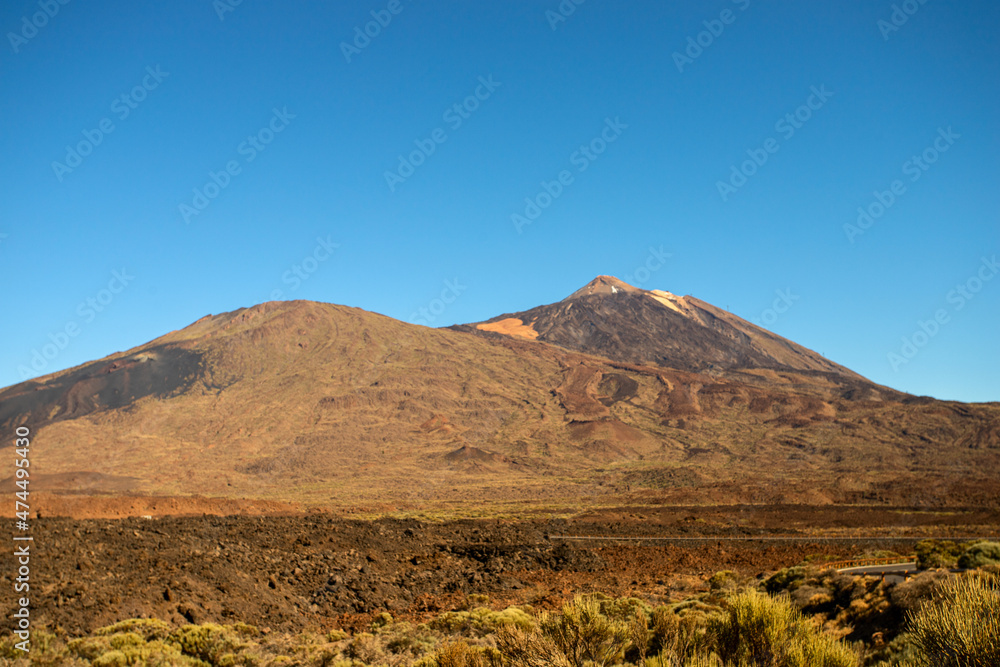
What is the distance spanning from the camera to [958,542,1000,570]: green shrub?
16.6 meters

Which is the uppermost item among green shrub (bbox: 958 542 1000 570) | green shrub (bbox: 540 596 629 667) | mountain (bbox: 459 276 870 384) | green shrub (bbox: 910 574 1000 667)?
mountain (bbox: 459 276 870 384)

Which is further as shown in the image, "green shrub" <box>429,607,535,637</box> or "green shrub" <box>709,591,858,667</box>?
"green shrub" <box>429,607,535,637</box>

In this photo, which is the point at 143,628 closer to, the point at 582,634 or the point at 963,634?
the point at 582,634

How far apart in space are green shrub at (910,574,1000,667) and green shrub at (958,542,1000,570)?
13018mm

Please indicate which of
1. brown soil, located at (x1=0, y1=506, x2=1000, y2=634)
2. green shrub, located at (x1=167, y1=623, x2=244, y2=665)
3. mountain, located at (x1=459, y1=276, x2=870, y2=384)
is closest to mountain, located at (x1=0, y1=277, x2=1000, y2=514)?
mountain, located at (x1=459, y1=276, x2=870, y2=384)

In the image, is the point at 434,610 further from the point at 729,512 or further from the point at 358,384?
the point at 358,384

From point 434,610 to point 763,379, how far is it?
125m

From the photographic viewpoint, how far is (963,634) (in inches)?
215

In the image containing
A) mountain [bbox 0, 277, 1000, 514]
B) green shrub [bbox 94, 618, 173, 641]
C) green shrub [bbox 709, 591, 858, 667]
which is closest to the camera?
green shrub [bbox 709, 591, 858, 667]

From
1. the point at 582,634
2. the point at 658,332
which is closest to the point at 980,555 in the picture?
the point at 582,634

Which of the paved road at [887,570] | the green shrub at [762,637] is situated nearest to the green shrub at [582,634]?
the green shrub at [762,637]

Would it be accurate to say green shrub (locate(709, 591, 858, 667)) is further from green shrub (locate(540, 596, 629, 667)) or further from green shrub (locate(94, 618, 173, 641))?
green shrub (locate(94, 618, 173, 641))

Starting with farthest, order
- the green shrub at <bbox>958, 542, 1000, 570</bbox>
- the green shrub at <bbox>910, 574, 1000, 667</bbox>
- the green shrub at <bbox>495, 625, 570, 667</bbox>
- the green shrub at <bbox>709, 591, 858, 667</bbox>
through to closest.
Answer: the green shrub at <bbox>958, 542, 1000, 570</bbox>, the green shrub at <bbox>709, 591, 858, 667</bbox>, the green shrub at <bbox>495, 625, 570, 667</bbox>, the green shrub at <bbox>910, 574, 1000, 667</bbox>

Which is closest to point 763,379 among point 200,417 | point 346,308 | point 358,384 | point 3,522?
point 358,384
